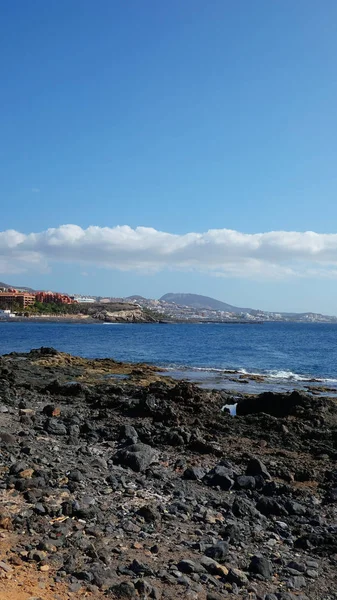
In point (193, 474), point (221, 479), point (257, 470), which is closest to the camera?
point (221, 479)

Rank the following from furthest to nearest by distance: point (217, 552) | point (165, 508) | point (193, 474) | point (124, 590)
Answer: point (193, 474), point (165, 508), point (217, 552), point (124, 590)

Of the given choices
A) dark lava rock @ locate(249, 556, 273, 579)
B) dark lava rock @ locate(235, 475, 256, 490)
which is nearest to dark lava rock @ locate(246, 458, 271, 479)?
dark lava rock @ locate(235, 475, 256, 490)

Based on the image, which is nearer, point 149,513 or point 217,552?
point 217,552

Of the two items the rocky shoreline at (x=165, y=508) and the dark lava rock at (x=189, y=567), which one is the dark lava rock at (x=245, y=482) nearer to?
the rocky shoreline at (x=165, y=508)

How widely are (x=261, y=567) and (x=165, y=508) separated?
2.54 meters

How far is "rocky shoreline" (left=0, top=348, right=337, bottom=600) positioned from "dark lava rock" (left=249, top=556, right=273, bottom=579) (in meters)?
0.02

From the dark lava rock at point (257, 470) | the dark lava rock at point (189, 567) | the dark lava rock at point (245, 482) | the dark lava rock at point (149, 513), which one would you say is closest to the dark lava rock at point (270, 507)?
the dark lava rock at point (245, 482)

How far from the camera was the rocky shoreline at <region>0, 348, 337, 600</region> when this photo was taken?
24.5 ft

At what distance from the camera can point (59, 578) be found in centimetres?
708

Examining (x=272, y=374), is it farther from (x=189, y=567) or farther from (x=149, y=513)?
(x=189, y=567)

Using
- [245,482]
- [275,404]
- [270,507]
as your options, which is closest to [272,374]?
[275,404]

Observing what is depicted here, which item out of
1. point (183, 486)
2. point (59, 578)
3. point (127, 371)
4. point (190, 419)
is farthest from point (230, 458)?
point (127, 371)

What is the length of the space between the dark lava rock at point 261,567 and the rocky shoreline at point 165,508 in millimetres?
17

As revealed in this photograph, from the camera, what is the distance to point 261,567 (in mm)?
8062
